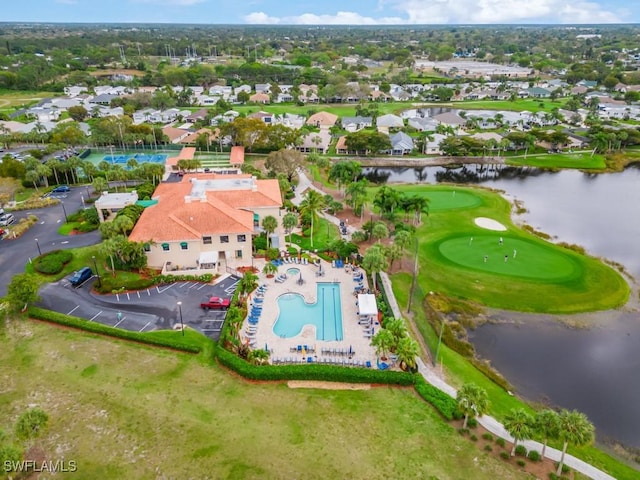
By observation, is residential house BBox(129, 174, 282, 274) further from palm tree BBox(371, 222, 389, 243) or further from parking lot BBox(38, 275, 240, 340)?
palm tree BBox(371, 222, 389, 243)

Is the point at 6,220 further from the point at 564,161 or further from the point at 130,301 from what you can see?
the point at 564,161

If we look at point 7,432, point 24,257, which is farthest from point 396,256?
point 24,257

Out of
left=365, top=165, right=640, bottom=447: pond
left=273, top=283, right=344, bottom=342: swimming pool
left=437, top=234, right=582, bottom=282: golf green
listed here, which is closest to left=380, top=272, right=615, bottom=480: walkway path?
left=365, top=165, right=640, bottom=447: pond

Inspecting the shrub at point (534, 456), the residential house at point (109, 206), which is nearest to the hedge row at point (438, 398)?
the shrub at point (534, 456)

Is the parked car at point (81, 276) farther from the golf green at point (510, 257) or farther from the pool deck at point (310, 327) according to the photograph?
the golf green at point (510, 257)

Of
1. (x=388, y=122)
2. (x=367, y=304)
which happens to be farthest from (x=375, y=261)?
(x=388, y=122)

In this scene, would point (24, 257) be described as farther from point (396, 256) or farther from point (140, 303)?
point (396, 256)
